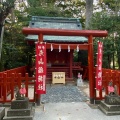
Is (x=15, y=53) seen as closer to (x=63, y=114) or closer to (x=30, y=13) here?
(x=30, y=13)

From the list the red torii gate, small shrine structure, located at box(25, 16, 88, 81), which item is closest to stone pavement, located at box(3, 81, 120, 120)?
the red torii gate

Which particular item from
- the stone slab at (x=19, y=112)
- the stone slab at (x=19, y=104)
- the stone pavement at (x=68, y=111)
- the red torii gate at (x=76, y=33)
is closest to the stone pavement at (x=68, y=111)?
the stone pavement at (x=68, y=111)

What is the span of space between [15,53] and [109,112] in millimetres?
10106

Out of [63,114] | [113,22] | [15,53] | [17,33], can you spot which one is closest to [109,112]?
[63,114]

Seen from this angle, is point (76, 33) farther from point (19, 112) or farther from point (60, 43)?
point (60, 43)

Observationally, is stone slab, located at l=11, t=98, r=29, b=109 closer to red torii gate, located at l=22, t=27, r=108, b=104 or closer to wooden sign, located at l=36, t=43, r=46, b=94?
wooden sign, located at l=36, t=43, r=46, b=94

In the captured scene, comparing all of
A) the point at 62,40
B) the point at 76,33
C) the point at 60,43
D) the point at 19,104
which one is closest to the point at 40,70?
the point at 19,104

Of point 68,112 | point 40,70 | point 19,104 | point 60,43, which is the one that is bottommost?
point 68,112

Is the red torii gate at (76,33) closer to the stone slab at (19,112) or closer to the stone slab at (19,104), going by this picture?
the stone slab at (19,104)

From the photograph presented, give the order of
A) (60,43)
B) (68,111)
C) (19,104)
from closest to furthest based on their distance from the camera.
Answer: (19,104) < (68,111) < (60,43)

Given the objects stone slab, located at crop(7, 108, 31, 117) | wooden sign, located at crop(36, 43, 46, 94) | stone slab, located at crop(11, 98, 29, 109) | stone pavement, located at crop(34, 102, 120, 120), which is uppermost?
wooden sign, located at crop(36, 43, 46, 94)

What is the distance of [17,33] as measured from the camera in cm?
1449

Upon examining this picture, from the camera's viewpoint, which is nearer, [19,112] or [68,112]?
[19,112]

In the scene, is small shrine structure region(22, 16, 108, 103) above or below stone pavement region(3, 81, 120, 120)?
above
